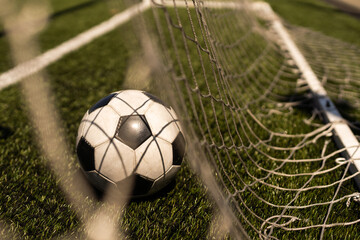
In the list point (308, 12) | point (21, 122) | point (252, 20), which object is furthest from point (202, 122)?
point (308, 12)

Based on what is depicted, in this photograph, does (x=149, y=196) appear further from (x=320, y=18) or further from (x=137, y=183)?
(x=320, y=18)

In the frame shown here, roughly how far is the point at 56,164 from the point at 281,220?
5.52ft

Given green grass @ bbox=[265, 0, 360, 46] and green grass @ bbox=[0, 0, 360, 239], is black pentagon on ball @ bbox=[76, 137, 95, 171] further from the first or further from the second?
green grass @ bbox=[265, 0, 360, 46]

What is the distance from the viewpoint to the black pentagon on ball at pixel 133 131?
1.73 m

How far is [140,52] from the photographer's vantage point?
4.32 meters

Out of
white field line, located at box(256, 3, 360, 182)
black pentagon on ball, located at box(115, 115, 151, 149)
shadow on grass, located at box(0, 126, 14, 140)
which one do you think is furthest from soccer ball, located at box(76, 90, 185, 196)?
white field line, located at box(256, 3, 360, 182)

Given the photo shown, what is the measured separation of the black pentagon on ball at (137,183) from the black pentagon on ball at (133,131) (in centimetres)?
19

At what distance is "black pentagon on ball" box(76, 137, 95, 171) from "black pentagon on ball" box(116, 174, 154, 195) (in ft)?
0.70

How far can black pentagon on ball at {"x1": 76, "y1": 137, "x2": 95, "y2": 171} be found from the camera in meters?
1.78

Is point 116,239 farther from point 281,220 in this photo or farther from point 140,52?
point 140,52

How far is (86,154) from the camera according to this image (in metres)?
1.81

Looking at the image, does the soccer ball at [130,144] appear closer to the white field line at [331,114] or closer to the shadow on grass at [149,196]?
the shadow on grass at [149,196]

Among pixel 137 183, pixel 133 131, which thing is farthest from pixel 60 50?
pixel 137 183

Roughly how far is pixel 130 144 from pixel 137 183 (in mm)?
244
